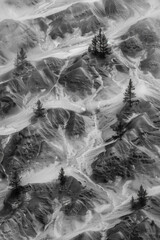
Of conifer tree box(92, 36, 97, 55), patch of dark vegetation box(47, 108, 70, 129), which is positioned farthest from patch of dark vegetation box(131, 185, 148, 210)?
conifer tree box(92, 36, 97, 55)

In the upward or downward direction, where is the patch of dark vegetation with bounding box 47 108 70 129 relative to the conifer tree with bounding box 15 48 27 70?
downward

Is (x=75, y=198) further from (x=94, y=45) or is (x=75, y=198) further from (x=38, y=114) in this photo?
(x=94, y=45)

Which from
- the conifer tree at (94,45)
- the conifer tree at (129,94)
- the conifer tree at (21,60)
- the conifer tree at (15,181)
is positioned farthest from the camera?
the conifer tree at (94,45)

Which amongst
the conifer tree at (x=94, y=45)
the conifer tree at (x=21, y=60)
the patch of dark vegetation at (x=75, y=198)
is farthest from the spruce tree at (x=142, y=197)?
the conifer tree at (x=21, y=60)

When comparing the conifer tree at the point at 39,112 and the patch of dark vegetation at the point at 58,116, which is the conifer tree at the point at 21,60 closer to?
the conifer tree at the point at 39,112

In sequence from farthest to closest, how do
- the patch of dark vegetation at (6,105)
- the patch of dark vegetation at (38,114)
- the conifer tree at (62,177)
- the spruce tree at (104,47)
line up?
the spruce tree at (104,47) < the patch of dark vegetation at (6,105) < the patch of dark vegetation at (38,114) < the conifer tree at (62,177)

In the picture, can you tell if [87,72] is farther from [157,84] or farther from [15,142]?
[15,142]

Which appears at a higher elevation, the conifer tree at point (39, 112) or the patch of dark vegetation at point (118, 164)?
the conifer tree at point (39, 112)

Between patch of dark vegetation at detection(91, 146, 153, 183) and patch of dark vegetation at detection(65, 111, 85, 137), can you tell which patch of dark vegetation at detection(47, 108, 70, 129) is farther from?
patch of dark vegetation at detection(91, 146, 153, 183)

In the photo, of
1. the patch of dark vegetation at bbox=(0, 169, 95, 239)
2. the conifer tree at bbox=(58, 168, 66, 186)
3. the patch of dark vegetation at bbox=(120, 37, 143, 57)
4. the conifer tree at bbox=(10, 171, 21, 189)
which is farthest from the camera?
the patch of dark vegetation at bbox=(120, 37, 143, 57)

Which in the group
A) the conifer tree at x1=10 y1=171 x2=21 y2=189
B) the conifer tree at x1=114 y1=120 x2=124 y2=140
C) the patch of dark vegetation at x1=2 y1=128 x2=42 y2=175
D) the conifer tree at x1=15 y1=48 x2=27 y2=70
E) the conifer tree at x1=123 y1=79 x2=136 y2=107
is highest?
the conifer tree at x1=15 y1=48 x2=27 y2=70

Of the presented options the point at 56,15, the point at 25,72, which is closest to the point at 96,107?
the point at 25,72
